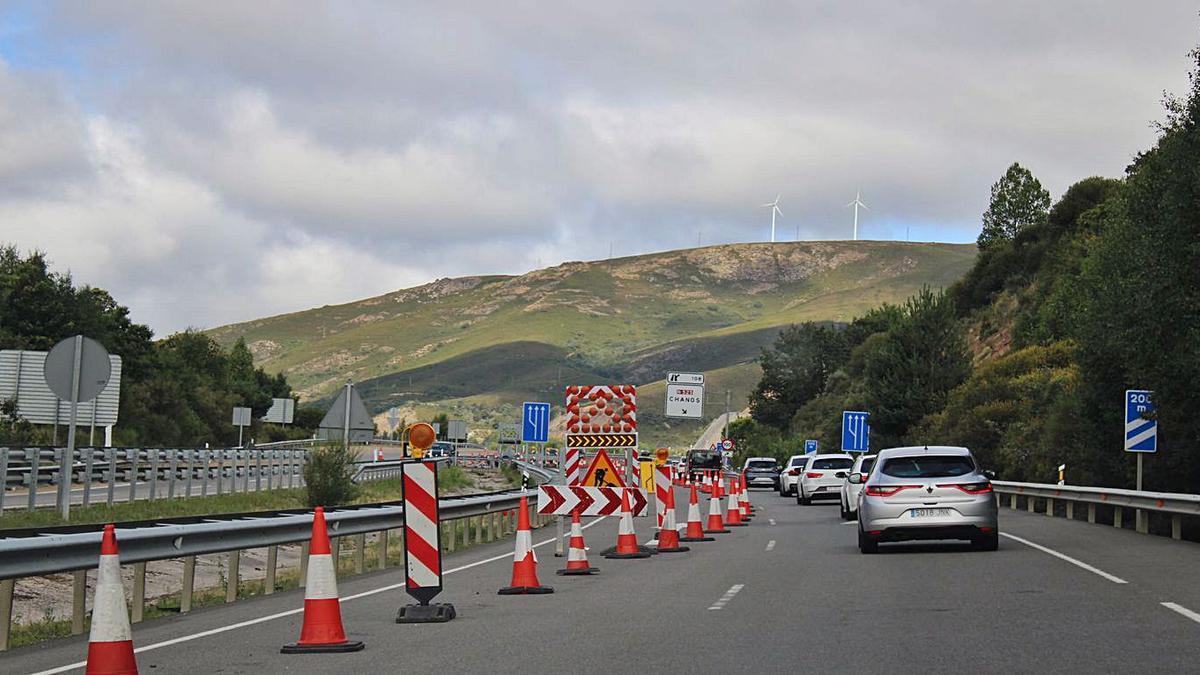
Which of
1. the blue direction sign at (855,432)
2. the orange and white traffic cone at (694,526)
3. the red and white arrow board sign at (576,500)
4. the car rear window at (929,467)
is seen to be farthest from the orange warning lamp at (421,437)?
the blue direction sign at (855,432)

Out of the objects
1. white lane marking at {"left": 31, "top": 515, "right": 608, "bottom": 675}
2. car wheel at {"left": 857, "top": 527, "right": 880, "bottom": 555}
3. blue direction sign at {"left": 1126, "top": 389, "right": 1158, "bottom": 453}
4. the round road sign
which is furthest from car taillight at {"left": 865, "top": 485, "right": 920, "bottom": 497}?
the round road sign

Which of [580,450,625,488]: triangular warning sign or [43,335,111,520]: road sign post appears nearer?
[43,335,111,520]: road sign post

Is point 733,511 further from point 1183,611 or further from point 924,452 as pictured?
point 1183,611

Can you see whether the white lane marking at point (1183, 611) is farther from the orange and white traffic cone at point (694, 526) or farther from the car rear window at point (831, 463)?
the car rear window at point (831, 463)

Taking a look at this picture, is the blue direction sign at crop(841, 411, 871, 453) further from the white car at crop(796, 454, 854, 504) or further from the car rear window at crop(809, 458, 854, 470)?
the car rear window at crop(809, 458, 854, 470)

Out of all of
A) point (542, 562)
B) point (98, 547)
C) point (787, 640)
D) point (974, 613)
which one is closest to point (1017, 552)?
point (542, 562)

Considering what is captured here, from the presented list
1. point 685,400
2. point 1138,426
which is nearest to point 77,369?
point 1138,426

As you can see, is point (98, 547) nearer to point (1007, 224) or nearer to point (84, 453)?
point (84, 453)

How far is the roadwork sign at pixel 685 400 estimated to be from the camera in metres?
47.4

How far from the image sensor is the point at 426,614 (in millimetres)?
13406

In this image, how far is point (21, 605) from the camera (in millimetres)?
16812

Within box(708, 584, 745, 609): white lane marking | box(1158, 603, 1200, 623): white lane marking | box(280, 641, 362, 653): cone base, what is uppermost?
box(1158, 603, 1200, 623): white lane marking

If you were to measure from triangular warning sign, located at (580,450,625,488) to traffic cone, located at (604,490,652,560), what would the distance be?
104 inches

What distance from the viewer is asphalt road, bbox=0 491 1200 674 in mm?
10430
